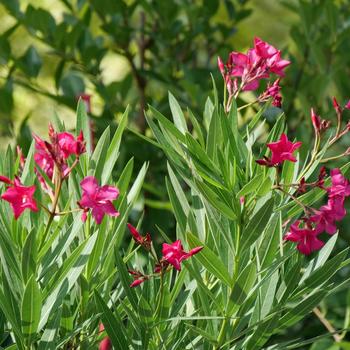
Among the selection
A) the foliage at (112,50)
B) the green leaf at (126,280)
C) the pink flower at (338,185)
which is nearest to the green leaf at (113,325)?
the green leaf at (126,280)

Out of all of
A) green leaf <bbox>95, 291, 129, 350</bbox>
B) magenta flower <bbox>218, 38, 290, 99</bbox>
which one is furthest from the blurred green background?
green leaf <bbox>95, 291, 129, 350</bbox>

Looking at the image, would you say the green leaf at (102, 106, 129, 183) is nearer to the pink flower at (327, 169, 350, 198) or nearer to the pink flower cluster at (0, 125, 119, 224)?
the pink flower cluster at (0, 125, 119, 224)

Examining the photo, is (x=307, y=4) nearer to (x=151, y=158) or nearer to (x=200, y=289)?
(x=151, y=158)

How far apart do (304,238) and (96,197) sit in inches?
7.5

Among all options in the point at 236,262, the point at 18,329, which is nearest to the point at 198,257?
the point at 236,262

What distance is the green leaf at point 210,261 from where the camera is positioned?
73 cm

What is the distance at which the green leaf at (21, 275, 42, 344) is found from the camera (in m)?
0.68

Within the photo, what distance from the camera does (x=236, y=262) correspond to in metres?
0.76

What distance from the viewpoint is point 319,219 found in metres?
0.82

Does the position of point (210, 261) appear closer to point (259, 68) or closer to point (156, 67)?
point (259, 68)

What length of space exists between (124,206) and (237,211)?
14cm

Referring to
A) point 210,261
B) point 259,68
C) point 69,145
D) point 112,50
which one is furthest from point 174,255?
point 112,50

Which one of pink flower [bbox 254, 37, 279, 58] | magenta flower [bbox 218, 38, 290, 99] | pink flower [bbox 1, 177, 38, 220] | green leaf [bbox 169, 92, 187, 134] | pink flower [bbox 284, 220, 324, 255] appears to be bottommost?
Result: pink flower [bbox 284, 220, 324, 255]

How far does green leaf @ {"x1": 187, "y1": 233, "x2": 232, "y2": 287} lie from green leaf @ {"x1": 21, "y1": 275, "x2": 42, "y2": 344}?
13 centimetres
